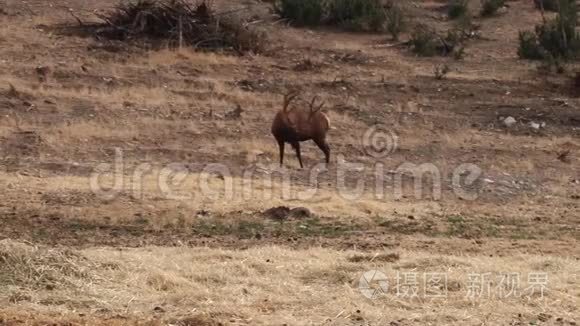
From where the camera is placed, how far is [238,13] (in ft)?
68.7

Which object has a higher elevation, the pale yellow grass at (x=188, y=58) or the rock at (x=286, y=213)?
the pale yellow grass at (x=188, y=58)

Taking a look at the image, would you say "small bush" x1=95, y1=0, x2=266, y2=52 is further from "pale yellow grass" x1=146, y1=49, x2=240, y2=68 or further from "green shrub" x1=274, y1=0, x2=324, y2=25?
"green shrub" x1=274, y1=0, x2=324, y2=25

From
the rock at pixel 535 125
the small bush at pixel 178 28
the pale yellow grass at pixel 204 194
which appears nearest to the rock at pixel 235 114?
the pale yellow grass at pixel 204 194

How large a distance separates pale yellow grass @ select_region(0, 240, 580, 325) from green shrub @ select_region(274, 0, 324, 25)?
13900mm

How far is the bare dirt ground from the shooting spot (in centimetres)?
619

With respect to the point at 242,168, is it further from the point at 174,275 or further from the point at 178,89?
the point at 174,275

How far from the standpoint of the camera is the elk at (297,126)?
1173 cm

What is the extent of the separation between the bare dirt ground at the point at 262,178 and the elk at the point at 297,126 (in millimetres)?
350

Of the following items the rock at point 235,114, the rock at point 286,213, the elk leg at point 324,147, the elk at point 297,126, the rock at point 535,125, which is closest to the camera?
the rock at point 286,213

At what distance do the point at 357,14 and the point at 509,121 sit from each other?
694 centimetres

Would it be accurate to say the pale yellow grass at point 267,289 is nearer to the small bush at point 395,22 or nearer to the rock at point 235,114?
the rock at point 235,114

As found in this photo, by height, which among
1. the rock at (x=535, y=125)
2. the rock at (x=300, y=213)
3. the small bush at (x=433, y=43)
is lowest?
the rock at (x=535, y=125)

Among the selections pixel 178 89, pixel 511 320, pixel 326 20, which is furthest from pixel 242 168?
pixel 326 20

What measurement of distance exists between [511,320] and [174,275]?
2.11 meters
